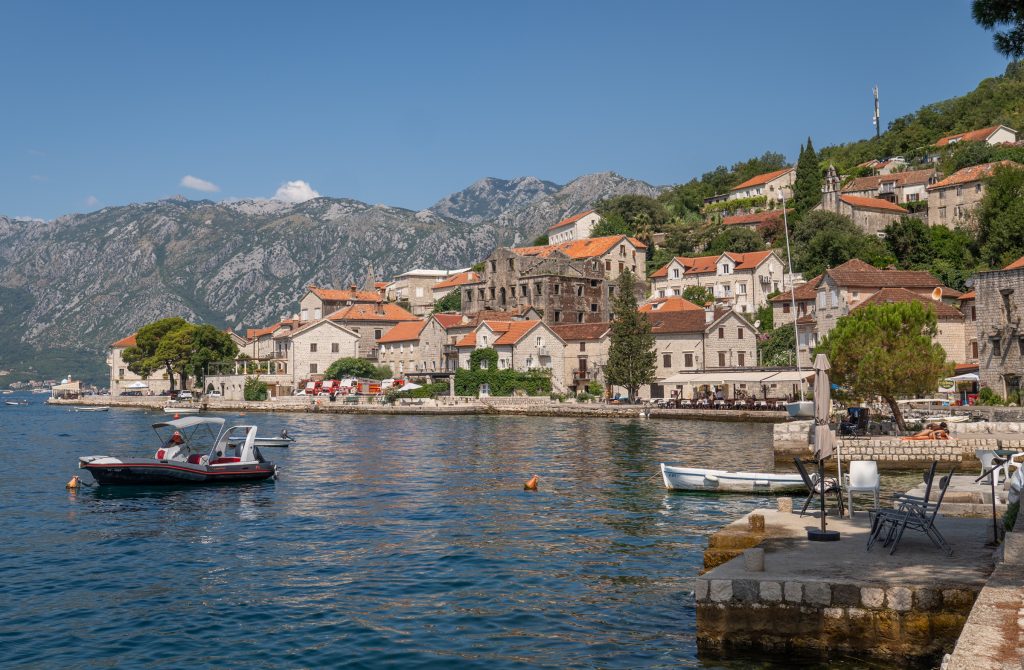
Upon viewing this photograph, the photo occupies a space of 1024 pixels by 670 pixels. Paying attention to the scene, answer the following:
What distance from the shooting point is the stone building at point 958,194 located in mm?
99250

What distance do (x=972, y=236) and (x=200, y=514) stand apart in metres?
90.5

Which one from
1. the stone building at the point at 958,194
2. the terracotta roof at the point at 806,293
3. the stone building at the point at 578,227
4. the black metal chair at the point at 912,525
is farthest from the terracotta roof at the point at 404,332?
the black metal chair at the point at 912,525

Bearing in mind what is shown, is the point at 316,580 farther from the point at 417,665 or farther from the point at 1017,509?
the point at 1017,509

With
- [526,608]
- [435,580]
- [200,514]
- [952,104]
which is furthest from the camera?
[952,104]

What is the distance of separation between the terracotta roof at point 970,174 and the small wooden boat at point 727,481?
3236 inches

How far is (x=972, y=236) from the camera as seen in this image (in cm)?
9506

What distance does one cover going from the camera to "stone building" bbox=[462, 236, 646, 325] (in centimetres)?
10869

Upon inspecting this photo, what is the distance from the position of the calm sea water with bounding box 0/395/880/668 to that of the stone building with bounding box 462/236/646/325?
66358 millimetres

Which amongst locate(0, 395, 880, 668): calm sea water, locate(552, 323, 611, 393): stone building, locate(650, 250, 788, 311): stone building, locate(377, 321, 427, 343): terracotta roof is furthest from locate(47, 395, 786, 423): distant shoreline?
locate(650, 250, 788, 311): stone building

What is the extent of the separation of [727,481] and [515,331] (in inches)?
2449

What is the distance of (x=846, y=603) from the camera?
12562 millimetres

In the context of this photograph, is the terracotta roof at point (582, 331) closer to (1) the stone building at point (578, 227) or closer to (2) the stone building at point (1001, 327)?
(2) the stone building at point (1001, 327)

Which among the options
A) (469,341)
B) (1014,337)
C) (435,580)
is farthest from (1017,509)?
(469,341)

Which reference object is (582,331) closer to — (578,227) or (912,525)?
(578,227)
